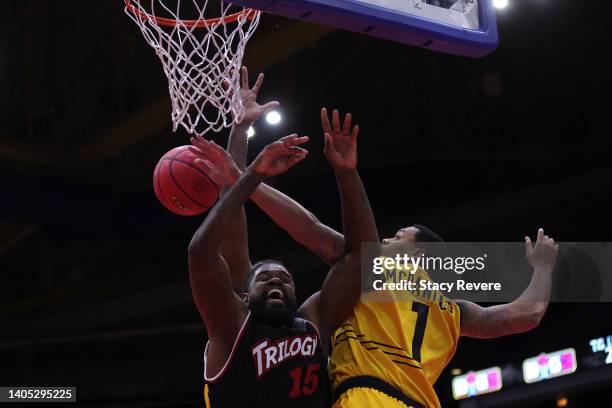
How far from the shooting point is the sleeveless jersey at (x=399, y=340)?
3.54m

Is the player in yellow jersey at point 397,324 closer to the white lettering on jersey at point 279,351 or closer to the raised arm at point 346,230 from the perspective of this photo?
the raised arm at point 346,230

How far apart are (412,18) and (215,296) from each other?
54.2 inches

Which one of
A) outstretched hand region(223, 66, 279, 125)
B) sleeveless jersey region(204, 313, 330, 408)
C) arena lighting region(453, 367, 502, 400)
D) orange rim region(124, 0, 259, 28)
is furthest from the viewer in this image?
arena lighting region(453, 367, 502, 400)

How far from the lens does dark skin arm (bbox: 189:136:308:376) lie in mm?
3471

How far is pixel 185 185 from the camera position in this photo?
410cm

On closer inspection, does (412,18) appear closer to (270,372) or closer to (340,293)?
(340,293)

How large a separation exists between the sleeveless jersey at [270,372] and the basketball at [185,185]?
0.76 m

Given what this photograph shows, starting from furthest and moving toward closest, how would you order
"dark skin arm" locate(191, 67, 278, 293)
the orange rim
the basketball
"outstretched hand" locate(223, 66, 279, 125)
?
the orange rim → "outstretched hand" locate(223, 66, 279, 125) → the basketball → "dark skin arm" locate(191, 67, 278, 293)

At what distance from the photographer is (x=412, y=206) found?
1023 centimetres

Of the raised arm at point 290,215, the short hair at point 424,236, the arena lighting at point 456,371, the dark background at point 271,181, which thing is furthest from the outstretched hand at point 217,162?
the arena lighting at point 456,371

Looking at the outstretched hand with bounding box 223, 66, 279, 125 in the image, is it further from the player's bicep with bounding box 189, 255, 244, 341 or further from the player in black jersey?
the player's bicep with bounding box 189, 255, 244, 341

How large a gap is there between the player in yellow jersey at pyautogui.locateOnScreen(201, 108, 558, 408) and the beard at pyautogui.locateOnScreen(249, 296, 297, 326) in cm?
27

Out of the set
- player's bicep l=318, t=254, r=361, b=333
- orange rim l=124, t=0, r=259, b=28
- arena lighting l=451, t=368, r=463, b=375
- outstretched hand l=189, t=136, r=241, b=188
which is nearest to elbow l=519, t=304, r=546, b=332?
player's bicep l=318, t=254, r=361, b=333

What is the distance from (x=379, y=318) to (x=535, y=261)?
94cm
